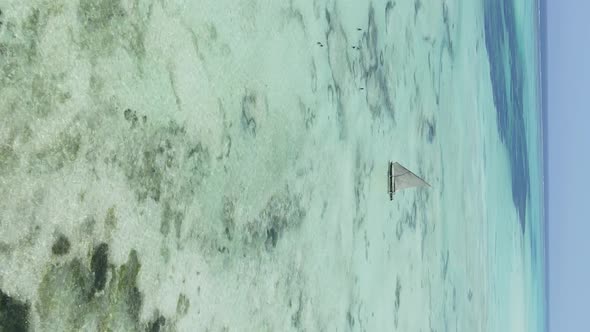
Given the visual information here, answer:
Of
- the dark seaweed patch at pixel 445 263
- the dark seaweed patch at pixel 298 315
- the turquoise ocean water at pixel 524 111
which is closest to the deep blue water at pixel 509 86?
the turquoise ocean water at pixel 524 111

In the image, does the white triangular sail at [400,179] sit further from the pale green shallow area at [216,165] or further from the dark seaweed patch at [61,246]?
the dark seaweed patch at [61,246]

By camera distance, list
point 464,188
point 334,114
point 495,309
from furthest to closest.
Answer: point 495,309
point 464,188
point 334,114

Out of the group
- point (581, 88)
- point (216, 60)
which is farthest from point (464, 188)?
point (581, 88)

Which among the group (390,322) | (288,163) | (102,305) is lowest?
(390,322)

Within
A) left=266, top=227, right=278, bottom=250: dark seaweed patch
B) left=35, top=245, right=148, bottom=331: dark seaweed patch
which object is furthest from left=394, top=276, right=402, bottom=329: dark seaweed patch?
left=35, top=245, right=148, bottom=331: dark seaweed patch

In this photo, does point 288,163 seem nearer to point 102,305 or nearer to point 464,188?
point 102,305

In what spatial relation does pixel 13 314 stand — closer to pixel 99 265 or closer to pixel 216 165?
pixel 99 265
